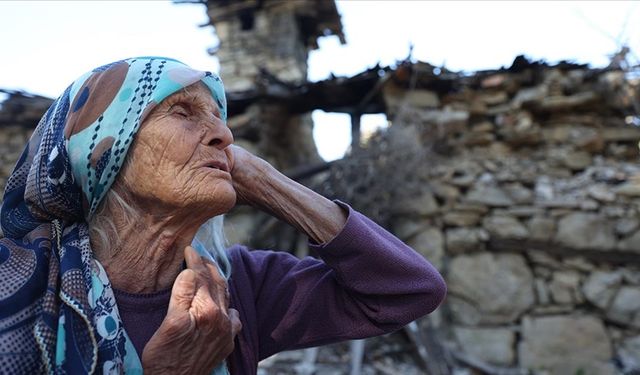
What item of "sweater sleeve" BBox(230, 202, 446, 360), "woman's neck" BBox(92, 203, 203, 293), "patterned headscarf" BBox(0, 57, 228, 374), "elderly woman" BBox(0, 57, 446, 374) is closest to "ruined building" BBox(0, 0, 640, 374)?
"sweater sleeve" BBox(230, 202, 446, 360)

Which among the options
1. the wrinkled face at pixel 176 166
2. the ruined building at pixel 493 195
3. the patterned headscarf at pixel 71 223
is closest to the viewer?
the patterned headscarf at pixel 71 223

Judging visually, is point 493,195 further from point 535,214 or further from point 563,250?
point 563,250

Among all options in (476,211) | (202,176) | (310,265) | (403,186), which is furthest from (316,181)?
(202,176)

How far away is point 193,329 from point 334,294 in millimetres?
507

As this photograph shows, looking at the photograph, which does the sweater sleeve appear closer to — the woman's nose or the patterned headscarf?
the patterned headscarf

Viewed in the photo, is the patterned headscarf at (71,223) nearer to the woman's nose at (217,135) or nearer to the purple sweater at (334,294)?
the woman's nose at (217,135)

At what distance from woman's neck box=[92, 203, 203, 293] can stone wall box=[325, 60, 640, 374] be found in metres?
3.60

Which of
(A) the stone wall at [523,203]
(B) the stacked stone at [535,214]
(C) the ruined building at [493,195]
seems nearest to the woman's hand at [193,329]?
(C) the ruined building at [493,195]

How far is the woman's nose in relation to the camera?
4.27 ft

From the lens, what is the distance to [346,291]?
1.52 m

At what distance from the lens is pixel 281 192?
1.46 metres

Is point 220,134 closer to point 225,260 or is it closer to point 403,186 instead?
point 225,260

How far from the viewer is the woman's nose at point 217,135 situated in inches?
51.3

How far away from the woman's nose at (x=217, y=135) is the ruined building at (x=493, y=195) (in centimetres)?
326
